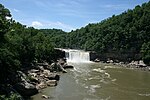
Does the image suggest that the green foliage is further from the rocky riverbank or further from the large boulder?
the large boulder

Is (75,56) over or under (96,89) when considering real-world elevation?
over

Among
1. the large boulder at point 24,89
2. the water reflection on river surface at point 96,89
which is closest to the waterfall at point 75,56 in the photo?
the water reflection on river surface at point 96,89

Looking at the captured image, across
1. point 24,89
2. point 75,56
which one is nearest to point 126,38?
point 75,56

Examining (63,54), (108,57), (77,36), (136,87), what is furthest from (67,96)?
(77,36)

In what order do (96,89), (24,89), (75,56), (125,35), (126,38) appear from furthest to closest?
(125,35)
(126,38)
(75,56)
(96,89)
(24,89)

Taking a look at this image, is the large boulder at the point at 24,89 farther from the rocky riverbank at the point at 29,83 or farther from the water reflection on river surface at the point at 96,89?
the water reflection on river surface at the point at 96,89

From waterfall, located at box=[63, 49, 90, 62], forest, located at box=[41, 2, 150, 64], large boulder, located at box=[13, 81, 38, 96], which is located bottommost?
large boulder, located at box=[13, 81, 38, 96]

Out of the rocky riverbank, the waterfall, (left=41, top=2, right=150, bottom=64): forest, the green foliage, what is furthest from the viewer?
the green foliage

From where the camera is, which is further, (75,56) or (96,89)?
(75,56)

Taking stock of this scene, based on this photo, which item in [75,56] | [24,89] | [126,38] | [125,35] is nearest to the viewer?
[24,89]

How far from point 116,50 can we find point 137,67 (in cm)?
1737

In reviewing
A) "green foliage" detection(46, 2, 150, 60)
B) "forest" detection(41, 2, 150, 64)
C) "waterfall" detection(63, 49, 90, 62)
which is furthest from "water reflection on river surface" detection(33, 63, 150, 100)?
"green foliage" detection(46, 2, 150, 60)

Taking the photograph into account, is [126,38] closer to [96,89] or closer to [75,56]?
[75,56]

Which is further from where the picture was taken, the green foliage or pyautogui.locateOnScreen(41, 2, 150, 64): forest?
the green foliage
